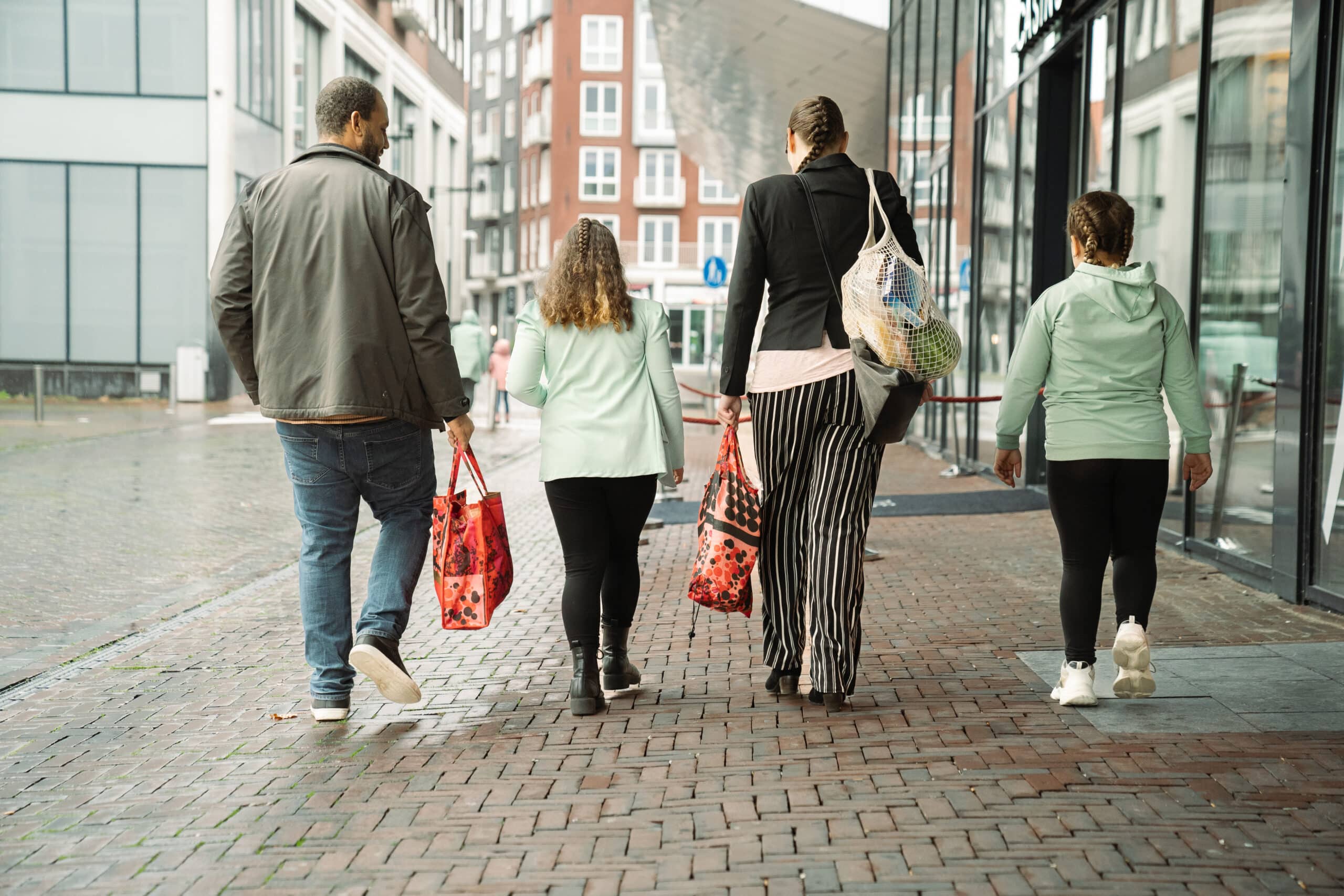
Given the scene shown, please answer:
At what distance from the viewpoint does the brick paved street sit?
313 centimetres

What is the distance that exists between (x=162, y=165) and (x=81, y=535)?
69.9 feet

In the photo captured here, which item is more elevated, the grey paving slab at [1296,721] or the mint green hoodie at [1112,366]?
the mint green hoodie at [1112,366]

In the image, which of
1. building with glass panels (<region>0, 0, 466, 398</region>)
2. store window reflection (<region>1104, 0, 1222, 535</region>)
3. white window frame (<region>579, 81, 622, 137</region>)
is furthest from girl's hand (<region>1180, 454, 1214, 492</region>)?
white window frame (<region>579, 81, 622, 137</region>)

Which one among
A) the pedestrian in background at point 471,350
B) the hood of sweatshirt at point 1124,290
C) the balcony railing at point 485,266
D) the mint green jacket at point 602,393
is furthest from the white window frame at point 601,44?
the hood of sweatshirt at point 1124,290

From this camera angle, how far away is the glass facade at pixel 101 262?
28.3 metres

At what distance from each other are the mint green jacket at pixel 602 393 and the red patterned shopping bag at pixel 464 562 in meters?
0.29

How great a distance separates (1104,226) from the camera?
4.54m

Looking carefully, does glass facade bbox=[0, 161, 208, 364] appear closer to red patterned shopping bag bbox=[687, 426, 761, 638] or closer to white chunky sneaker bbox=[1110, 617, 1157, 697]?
red patterned shopping bag bbox=[687, 426, 761, 638]

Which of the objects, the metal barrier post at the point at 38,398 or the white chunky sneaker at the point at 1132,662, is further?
the metal barrier post at the point at 38,398

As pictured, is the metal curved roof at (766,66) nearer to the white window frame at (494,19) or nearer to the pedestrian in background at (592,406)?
the pedestrian in background at (592,406)

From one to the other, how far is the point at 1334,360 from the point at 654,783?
4.07m

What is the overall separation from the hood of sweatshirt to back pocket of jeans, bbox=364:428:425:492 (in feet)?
7.31

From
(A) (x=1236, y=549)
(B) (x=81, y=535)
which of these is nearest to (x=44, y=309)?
(B) (x=81, y=535)

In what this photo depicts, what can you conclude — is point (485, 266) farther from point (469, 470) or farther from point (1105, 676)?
point (1105, 676)
